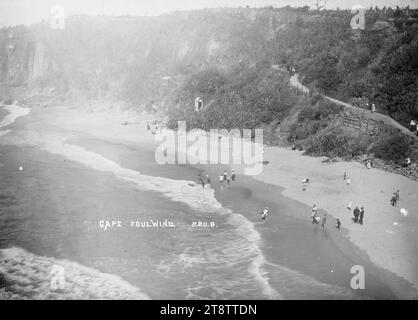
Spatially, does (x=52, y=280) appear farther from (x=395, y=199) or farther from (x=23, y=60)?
(x=23, y=60)

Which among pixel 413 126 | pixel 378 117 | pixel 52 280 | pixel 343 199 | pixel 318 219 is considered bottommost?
pixel 52 280

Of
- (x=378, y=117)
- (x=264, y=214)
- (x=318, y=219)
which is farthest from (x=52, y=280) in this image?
(x=378, y=117)

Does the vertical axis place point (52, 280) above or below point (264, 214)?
below

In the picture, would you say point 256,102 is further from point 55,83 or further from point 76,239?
point 55,83

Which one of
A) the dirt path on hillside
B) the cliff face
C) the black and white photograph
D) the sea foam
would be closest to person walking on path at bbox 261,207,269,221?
the black and white photograph

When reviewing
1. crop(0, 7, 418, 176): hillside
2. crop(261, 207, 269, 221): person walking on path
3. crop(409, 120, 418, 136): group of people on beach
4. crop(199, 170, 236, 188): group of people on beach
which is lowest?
crop(261, 207, 269, 221): person walking on path

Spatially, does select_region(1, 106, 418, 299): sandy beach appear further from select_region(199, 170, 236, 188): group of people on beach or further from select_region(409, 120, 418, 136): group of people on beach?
select_region(409, 120, 418, 136): group of people on beach

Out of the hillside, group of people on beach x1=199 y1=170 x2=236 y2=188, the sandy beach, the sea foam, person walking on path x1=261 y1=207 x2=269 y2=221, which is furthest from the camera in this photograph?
the hillside

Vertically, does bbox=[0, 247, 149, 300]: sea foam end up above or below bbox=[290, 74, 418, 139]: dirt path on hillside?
below
